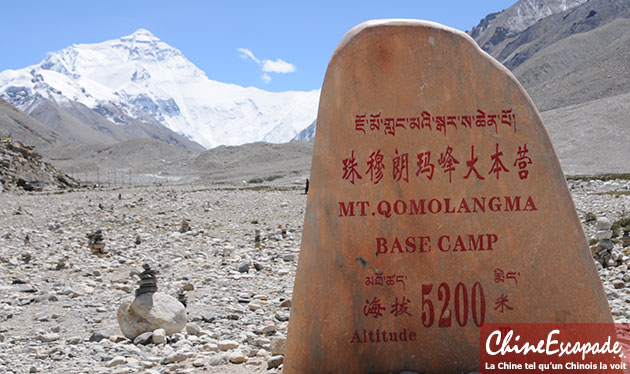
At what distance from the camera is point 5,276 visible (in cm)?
1057

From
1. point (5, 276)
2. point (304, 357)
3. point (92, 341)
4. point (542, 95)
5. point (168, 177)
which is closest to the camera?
point (304, 357)

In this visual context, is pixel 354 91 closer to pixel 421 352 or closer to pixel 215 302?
pixel 421 352

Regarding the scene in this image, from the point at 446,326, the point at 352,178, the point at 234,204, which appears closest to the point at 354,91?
the point at 352,178

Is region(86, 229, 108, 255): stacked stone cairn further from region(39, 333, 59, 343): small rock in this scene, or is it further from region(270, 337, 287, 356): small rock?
region(270, 337, 287, 356): small rock

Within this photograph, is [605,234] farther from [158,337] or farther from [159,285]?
[159,285]

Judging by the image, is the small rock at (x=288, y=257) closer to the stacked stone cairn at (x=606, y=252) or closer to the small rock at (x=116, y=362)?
the stacked stone cairn at (x=606, y=252)

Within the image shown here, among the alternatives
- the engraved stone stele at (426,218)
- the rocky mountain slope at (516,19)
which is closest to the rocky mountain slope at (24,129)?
the rocky mountain slope at (516,19)

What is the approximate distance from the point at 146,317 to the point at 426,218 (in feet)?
11.7

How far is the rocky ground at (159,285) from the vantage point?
5.82 meters

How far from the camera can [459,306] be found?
4727mm

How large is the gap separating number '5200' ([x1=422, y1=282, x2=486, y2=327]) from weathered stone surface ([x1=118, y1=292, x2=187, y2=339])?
318 cm

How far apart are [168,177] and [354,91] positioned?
81.4 m

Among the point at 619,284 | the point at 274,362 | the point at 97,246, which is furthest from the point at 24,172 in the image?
the point at 619,284

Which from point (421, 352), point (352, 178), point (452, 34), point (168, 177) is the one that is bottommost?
point (421, 352)
